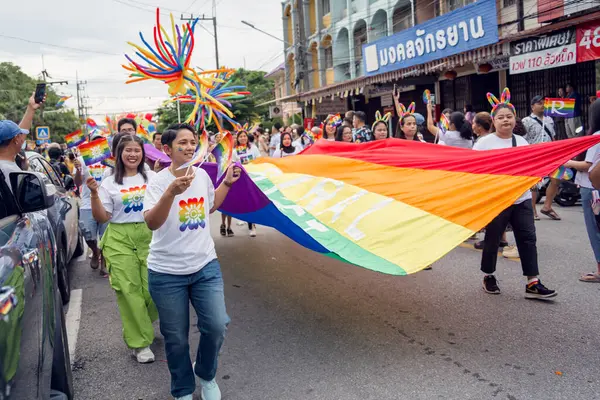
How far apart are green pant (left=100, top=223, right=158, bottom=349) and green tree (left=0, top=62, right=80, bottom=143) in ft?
106

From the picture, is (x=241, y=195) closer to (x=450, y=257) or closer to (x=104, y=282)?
(x=104, y=282)

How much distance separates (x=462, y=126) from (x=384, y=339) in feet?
15.0

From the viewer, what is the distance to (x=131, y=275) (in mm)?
4434

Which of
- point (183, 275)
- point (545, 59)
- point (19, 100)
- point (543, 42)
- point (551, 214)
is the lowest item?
point (551, 214)

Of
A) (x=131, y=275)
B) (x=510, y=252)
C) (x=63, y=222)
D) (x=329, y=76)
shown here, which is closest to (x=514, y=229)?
(x=510, y=252)

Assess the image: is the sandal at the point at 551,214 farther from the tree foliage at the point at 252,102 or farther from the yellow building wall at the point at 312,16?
the tree foliage at the point at 252,102

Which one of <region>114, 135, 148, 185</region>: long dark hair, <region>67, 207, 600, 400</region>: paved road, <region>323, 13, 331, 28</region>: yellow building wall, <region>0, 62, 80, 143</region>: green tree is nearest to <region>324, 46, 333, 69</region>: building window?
<region>323, 13, 331, 28</region>: yellow building wall

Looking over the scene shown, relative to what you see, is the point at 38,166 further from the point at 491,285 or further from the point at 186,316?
the point at 491,285

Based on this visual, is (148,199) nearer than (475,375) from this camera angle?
Yes

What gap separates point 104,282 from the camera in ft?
22.8

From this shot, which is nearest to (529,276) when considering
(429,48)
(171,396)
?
(171,396)

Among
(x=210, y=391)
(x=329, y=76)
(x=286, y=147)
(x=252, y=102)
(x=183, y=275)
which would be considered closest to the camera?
(x=183, y=275)

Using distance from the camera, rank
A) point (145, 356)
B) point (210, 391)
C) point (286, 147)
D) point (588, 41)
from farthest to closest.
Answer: point (588, 41), point (286, 147), point (145, 356), point (210, 391)

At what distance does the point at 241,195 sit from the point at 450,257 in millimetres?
2915
